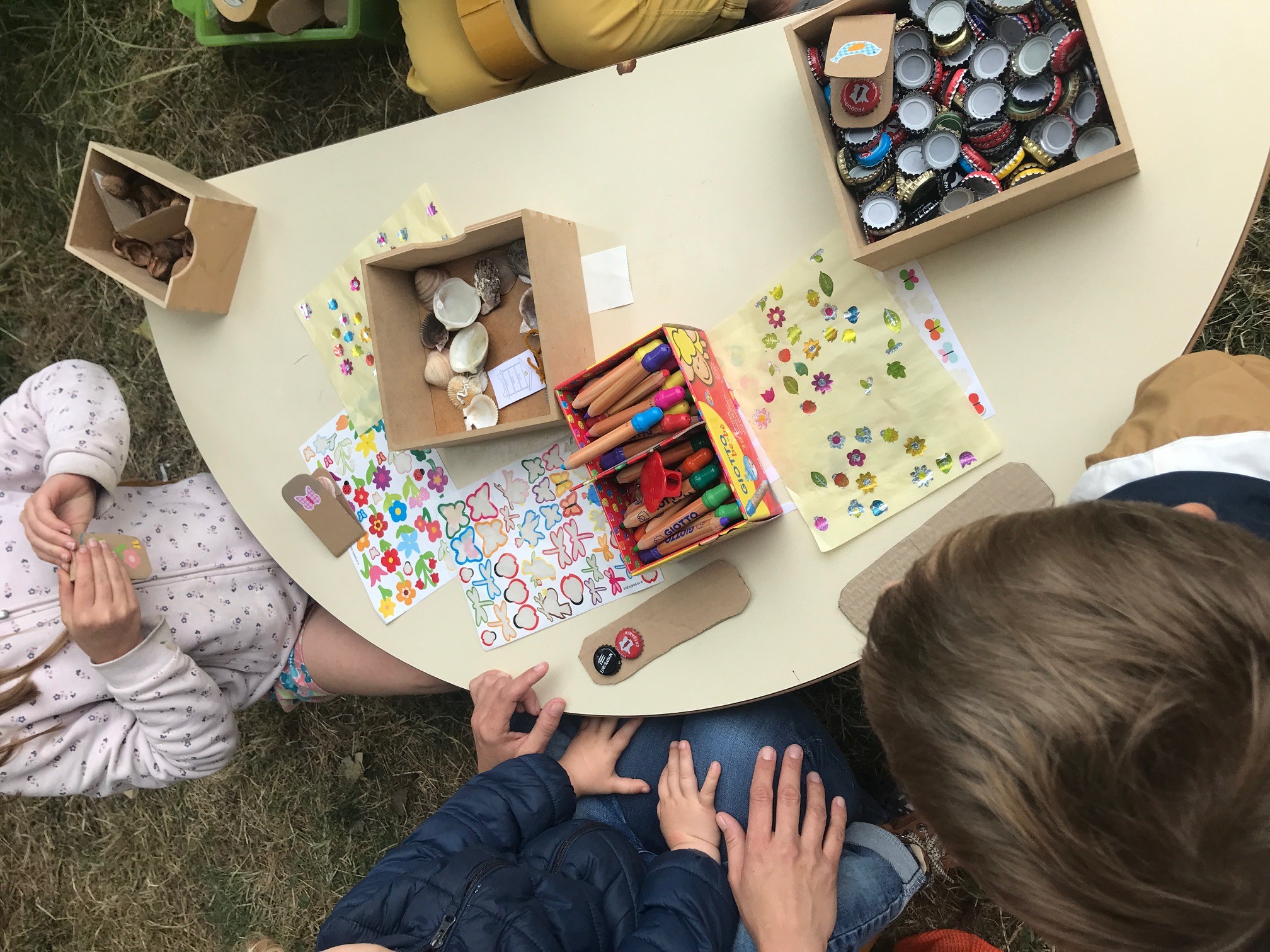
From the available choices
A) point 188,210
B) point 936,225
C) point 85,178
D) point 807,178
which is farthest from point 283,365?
point 936,225

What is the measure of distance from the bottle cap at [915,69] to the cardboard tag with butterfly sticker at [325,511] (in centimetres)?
81

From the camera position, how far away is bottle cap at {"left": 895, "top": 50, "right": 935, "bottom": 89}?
766 millimetres

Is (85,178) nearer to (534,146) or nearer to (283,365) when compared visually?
(283,365)

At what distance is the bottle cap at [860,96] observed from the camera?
759mm

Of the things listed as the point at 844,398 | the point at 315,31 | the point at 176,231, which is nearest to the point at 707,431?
the point at 844,398

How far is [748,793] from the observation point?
1024mm

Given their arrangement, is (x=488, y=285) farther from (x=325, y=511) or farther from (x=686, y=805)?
(x=686, y=805)

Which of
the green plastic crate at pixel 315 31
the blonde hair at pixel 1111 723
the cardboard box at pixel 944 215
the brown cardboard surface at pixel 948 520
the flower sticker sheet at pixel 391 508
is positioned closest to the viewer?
the blonde hair at pixel 1111 723

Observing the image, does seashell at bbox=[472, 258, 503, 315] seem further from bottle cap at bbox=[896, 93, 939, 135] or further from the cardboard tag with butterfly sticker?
bottle cap at bbox=[896, 93, 939, 135]

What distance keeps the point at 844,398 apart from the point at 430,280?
51 cm

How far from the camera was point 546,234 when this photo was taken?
2.93 ft

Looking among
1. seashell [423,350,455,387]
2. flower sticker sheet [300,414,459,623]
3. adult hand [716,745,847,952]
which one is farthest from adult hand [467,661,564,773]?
seashell [423,350,455,387]

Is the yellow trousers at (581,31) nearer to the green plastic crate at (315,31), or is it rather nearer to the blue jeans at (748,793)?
the green plastic crate at (315,31)

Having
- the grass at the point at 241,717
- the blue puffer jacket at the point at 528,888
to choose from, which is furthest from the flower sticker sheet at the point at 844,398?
the grass at the point at 241,717
